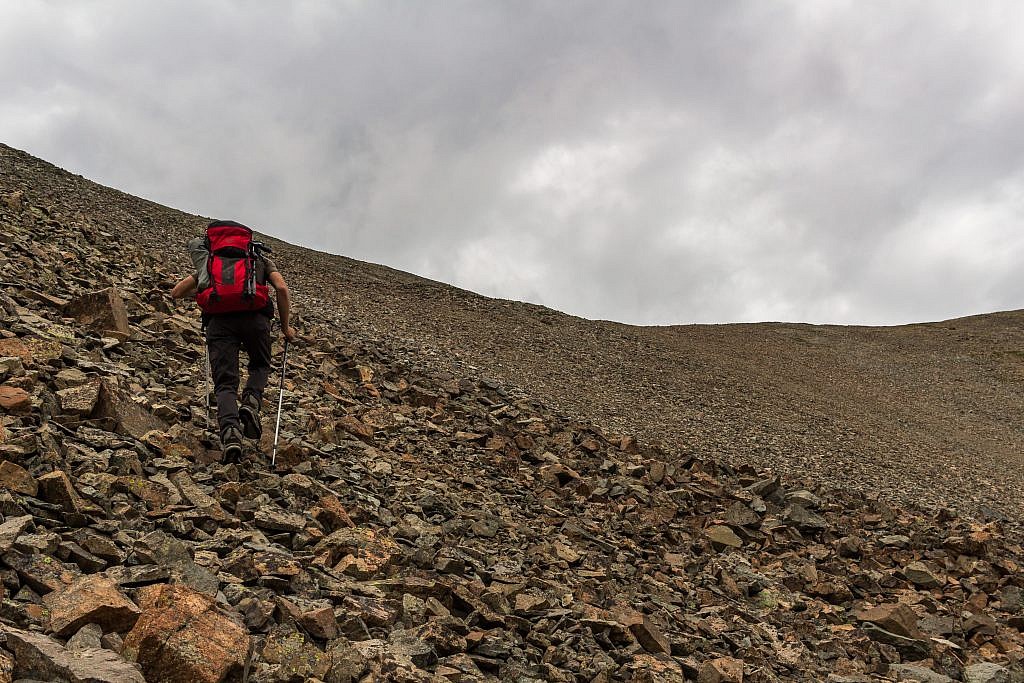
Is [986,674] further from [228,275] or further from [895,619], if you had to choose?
[228,275]

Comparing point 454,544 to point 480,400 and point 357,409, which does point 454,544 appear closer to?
point 357,409

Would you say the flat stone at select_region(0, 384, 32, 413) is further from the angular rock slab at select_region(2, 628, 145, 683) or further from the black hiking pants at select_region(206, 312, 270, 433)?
the angular rock slab at select_region(2, 628, 145, 683)

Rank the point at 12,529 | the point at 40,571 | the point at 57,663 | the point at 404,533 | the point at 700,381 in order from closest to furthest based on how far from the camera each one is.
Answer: the point at 57,663 → the point at 40,571 → the point at 12,529 → the point at 404,533 → the point at 700,381

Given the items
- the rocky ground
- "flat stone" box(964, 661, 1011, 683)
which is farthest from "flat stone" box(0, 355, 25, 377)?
"flat stone" box(964, 661, 1011, 683)

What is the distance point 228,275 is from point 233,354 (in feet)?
2.61

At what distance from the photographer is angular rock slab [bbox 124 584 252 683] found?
3.23 m

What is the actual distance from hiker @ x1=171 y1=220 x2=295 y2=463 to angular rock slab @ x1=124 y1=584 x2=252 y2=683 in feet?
9.06

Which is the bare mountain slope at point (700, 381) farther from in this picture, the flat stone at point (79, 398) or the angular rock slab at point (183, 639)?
the angular rock slab at point (183, 639)

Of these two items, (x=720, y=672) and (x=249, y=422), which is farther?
(x=249, y=422)

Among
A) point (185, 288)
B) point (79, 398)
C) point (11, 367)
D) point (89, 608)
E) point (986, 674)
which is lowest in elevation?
point (986, 674)

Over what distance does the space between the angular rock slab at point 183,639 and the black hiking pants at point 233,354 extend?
111 inches

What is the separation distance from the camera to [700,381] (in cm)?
2059

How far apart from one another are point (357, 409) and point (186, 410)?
3052 millimetres

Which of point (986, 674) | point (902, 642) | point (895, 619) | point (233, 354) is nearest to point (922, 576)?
point (895, 619)
